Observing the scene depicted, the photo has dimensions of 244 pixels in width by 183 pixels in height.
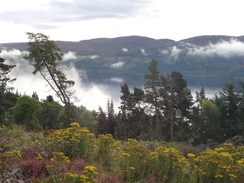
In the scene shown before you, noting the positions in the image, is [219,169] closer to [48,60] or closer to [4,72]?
[48,60]

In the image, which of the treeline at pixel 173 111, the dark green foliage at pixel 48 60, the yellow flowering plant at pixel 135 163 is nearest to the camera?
the yellow flowering plant at pixel 135 163

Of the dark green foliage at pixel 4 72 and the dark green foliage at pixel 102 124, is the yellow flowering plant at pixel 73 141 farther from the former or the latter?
the dark green foliage at pixel 102 124

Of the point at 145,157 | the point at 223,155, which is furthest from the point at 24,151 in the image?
the point at 223,155

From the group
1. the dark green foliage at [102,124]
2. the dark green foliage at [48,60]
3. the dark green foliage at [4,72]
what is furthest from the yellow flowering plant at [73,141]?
the dark green foliage at [102,124]

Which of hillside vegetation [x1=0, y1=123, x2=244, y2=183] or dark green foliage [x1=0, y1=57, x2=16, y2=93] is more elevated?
dark green foliage [x1=0, y1=57, x2=16, y2=93]

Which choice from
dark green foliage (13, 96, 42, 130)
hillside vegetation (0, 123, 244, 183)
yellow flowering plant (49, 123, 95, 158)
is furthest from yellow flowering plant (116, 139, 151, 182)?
dark green foliage (13, 96, 42, 130)

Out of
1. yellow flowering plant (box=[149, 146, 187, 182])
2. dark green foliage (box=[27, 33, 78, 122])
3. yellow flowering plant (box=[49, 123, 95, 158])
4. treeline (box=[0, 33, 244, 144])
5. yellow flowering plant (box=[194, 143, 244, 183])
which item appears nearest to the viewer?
yellow flowering plant (box=[194, 143, 244, 183])

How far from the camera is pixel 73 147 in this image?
734cm

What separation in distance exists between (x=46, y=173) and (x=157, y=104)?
3301cm

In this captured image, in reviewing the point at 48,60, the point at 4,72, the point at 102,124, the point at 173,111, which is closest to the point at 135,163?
the point at 48,60

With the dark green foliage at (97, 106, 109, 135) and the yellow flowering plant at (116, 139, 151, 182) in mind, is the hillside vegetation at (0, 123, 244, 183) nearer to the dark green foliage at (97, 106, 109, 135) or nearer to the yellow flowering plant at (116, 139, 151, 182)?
the yellow flowering plant at (116, 139, 151, 182)

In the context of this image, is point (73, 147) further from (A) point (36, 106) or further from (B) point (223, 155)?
(A) point (36, 106)

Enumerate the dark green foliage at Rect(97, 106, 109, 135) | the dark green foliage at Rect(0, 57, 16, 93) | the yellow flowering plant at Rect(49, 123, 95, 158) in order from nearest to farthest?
the yellow flowering plant at Rect(49, 123, 95, 158) → the dark green foliage at Rect(0, 57, 16, 93) → the dark green foliage at Rect(97, 106, 109, 135)

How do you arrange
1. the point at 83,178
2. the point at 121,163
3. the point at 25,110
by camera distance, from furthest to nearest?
the point at 25,110 < the point at 121,163 < the point at 83,178
